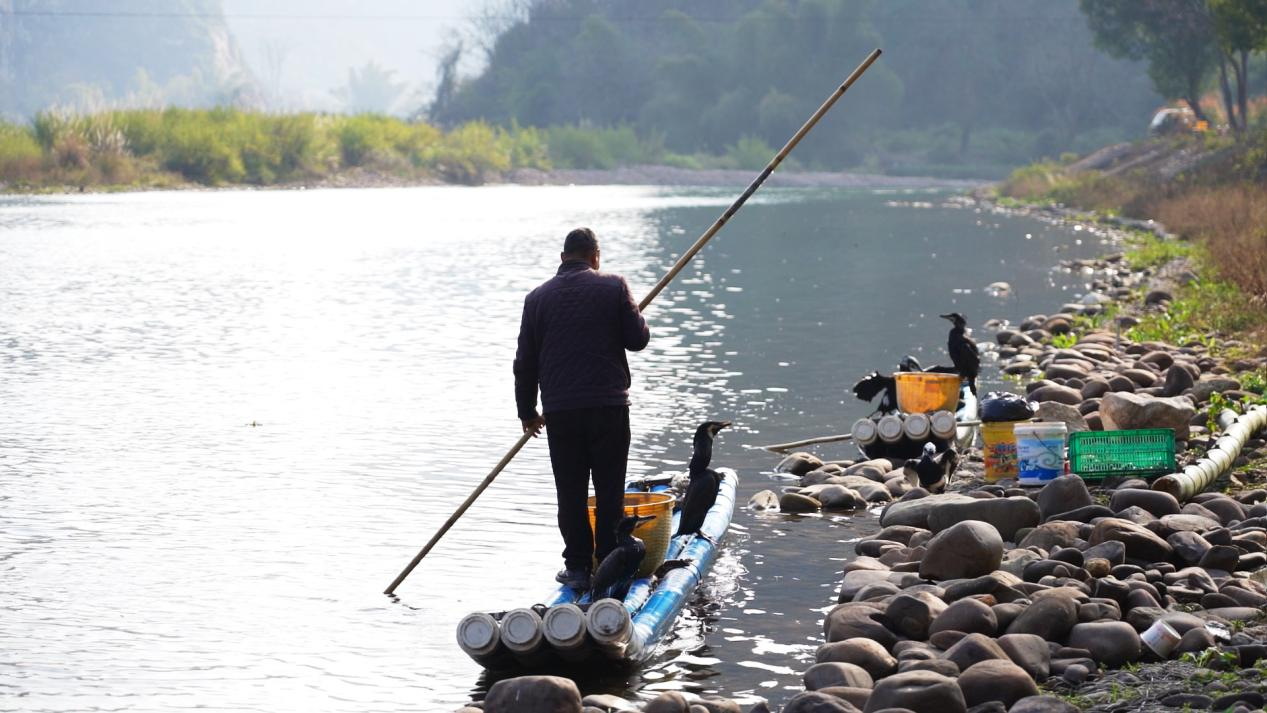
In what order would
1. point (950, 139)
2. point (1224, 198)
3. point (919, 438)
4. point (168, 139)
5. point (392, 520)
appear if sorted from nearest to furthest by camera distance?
point (392, 520) → point (919, 438) → point (1224, 198) → point (168, 139) → point (950, 139)

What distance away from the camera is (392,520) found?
1152cm

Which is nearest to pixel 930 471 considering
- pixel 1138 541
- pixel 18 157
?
pixel 1138 541

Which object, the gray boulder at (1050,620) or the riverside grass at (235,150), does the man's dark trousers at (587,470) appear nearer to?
the gray boulder at (1050,620)

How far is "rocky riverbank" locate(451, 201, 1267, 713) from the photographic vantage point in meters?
6.93

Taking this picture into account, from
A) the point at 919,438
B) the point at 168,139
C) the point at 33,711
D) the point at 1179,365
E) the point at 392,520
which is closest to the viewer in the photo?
the point at 33,711

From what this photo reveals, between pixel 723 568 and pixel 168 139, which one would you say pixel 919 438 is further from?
pixel 168 139

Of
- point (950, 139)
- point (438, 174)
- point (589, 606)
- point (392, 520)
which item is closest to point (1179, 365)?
point (392, 520)

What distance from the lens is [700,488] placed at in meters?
10.1

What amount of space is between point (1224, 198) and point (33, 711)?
27.3 m

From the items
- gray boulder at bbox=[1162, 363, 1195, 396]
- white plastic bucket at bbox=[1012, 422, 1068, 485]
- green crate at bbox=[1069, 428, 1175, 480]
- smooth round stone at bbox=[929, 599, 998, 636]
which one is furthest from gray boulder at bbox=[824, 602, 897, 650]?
gray boulder at bbox=[1162, 363, 1195, 396]

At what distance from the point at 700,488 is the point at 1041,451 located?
2389 millimetres

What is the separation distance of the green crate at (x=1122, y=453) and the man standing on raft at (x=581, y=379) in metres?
3.78

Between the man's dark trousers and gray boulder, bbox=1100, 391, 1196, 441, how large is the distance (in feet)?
16.0

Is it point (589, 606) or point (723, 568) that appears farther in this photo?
point (723, 568)
